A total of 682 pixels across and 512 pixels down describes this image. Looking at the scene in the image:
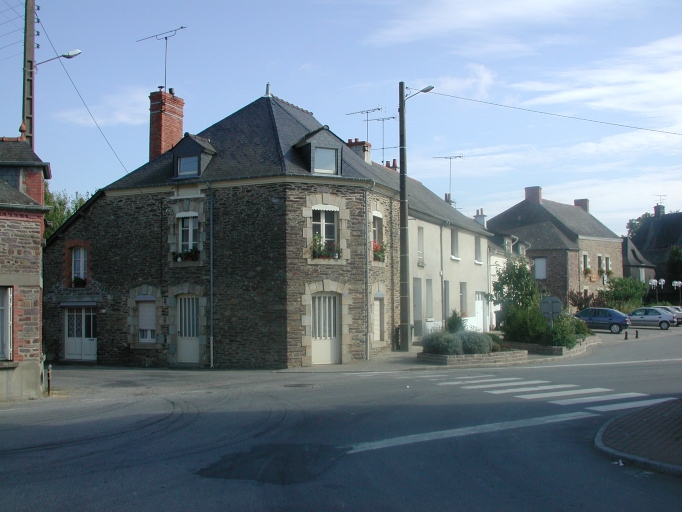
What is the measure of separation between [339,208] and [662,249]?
59.4 m

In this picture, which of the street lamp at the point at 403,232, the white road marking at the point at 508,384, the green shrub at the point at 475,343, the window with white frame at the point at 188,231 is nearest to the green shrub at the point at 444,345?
the green shrub at the point at 475,343

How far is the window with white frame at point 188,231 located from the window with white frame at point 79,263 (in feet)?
14.9

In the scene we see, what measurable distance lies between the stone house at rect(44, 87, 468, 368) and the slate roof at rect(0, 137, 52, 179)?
636 centimetres

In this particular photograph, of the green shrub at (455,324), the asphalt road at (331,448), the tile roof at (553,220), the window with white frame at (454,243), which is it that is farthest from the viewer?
the tile roof at (553,220)

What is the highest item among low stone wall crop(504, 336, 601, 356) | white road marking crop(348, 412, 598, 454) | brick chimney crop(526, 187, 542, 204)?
brick chimney crop(526, 187, 542, 204)

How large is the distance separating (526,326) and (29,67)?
18931 mm

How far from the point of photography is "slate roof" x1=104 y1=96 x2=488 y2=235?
70.0 feet

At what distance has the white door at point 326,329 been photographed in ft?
68.9

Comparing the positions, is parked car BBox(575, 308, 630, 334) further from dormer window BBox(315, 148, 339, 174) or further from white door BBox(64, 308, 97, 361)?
white door BBox(64, 308, 97, 361)

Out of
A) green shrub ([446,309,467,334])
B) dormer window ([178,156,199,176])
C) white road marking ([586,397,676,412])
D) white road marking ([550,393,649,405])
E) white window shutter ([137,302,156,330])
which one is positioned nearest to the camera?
white road marking ([586,397,676,412])

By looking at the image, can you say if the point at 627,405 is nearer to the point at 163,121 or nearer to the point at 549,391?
the point at 549,391

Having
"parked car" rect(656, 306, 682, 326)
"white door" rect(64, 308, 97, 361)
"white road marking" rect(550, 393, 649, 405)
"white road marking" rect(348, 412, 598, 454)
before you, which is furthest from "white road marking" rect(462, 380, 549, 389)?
Answer: "parked car" rect(656, 306, 682, 326)

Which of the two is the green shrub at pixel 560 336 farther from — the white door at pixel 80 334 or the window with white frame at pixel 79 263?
the window with white frame at pixel 79 263

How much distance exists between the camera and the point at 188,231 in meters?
22.3
